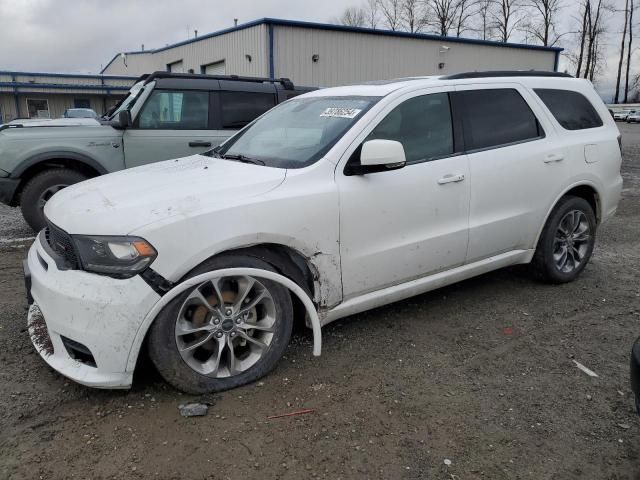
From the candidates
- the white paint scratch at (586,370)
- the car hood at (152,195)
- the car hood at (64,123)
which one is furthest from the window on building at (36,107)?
the white paint scratch at (586,370)

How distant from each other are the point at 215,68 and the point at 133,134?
558 inches

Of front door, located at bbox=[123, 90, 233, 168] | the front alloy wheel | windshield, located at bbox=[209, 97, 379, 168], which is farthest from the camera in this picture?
front door, located at bbox=[123, 90, 233, 168]

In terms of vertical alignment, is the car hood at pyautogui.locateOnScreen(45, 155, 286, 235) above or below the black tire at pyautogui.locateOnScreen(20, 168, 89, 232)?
above

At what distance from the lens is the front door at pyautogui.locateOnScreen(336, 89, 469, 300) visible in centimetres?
333

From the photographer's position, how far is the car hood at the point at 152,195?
277 cm

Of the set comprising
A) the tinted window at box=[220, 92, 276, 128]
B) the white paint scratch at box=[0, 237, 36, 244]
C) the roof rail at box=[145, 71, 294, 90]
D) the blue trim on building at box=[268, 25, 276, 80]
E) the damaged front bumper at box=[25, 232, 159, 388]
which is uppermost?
the blue trim on building at box=[268, 25, 276, 80]

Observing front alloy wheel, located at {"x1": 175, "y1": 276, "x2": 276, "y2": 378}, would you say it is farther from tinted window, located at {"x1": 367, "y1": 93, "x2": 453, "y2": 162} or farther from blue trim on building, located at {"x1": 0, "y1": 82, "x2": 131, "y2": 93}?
blue trim on building, located at {"x1": 0, "y1": 82, "x2": 131, "y2": 93}

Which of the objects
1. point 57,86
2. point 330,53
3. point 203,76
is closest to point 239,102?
point 203,76

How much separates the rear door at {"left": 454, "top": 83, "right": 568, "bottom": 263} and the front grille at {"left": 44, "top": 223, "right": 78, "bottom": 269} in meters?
2.65

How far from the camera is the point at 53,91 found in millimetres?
36438

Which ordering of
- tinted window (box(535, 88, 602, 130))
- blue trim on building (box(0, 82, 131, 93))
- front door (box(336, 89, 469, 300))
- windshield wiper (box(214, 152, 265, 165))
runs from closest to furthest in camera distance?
front door (box(336, 89, 469, 300)), windshield wiper (box(214, 152, 265, 165)), tinted window (box(535, 88, 602, 130)), blue trim on building (box(0, 82, 131, 93))

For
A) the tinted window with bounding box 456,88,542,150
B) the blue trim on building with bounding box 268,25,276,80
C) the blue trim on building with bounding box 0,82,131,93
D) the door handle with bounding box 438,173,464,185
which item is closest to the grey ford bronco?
the tinted window with bounding box 456,88,542,150

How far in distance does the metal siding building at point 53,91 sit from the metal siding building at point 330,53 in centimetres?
1580

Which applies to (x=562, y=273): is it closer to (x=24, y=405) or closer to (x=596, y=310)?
(x=596, y=310)
